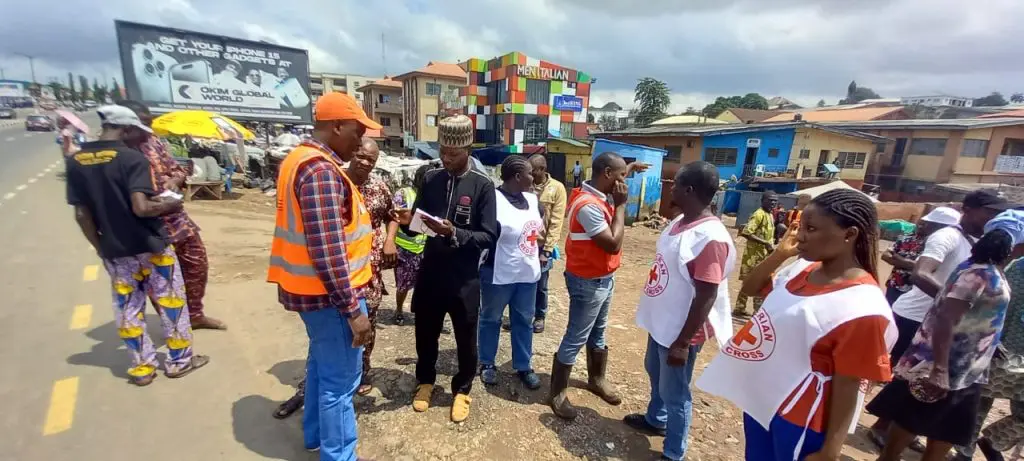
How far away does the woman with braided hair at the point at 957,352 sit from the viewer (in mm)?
2150

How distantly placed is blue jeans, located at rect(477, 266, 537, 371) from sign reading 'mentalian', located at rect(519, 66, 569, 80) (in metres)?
26.6

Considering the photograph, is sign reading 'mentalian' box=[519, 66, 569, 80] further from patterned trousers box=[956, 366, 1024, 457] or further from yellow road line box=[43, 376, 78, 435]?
patterned trousers box=[956, 366, 1024, 457]

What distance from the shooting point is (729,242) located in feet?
7.63

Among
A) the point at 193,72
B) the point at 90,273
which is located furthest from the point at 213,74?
the point at 90,273

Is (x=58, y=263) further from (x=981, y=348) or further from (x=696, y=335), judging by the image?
(x=981, y=348)

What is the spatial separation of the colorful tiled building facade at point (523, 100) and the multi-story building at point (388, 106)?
1417 cm

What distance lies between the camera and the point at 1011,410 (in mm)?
2682

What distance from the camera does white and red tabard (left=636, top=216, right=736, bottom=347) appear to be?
2.31 m

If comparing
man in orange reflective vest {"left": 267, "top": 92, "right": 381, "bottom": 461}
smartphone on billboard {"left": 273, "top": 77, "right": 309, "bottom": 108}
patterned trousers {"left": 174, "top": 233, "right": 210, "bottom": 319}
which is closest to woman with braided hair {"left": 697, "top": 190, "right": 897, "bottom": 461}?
man in orange reflective vest {"left": 267, "top": 92, "right": 381, "bottom": 461}

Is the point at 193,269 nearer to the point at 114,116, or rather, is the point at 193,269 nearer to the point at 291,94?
the point at 114,116

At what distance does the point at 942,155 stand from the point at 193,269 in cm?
3574

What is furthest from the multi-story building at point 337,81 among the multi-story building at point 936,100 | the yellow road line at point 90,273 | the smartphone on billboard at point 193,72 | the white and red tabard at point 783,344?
the multi-story building at point 936,100

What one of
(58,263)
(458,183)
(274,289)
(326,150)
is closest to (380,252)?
(458,183)

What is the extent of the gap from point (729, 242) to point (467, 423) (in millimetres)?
2046
